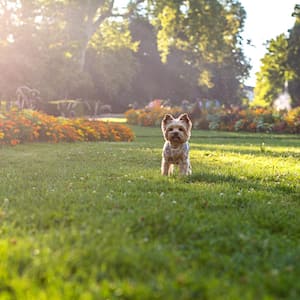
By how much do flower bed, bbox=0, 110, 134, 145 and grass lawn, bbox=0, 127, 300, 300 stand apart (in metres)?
5.64

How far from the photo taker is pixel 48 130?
44.0 feet

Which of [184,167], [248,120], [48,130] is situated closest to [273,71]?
[248,120]

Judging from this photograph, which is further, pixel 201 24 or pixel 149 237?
pixel 201 24

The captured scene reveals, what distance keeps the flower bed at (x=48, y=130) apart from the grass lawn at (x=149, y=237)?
564cm

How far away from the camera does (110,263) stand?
2838mm

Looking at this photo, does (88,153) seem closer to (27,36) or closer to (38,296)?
(38,296)

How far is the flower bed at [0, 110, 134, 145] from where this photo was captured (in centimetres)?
1184

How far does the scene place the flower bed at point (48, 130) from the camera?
11.8 meters

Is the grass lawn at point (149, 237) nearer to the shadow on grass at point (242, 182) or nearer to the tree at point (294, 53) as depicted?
the shadow on grass at point (242, 182)

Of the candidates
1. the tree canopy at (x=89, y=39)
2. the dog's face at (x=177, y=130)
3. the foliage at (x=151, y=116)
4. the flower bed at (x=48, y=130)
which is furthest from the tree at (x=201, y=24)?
the dog's face at (x=177, y=130)

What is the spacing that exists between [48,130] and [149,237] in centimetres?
1052

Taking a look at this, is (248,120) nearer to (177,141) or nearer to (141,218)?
(177,141)

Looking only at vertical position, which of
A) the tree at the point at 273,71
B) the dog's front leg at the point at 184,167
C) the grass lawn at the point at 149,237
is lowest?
the grass lawn at the point at 149,237

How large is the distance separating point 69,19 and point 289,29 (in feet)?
66.4
